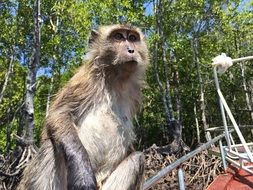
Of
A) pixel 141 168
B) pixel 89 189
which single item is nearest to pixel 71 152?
pixel 89 189

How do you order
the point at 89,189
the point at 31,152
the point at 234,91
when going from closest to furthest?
the point at 89,189 < the point at 31,152 < the point at 234,91

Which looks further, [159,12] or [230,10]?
[230,10]

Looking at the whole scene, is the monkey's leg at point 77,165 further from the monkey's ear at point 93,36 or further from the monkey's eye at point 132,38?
the monkey's ear at point 93,36

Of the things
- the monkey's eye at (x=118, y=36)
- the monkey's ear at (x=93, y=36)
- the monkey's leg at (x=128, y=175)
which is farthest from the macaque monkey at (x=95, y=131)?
the monkey's ear at (x=93, y=36)

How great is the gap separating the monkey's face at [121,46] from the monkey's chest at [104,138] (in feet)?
1.47

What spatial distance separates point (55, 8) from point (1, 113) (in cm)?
1024

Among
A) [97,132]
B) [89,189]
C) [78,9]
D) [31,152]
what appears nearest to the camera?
[89,189]

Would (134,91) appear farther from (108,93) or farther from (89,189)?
(89,189)

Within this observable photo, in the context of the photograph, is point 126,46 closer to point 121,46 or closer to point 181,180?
point 121,46

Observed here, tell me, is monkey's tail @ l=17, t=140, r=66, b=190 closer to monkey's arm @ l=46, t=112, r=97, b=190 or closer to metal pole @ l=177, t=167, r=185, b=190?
monkey's arm @ l=46, t=112, r=97, b=190

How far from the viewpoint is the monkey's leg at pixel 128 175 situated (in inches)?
139

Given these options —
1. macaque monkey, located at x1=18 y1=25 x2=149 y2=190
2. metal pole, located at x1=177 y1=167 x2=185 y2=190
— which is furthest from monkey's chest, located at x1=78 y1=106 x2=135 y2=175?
metal pole, located at x1=177 y1=167 x2=185 y2=190

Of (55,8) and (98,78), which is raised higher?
(55,8)

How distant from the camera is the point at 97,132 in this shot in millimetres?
3682
